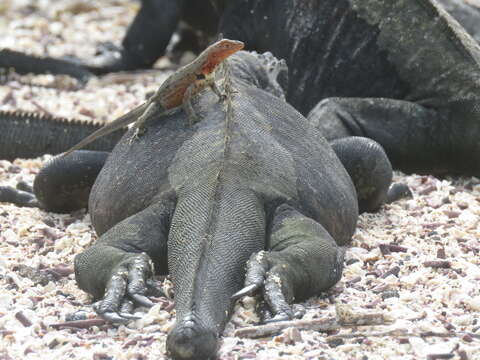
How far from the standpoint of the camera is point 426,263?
205 inches

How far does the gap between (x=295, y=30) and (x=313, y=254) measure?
14.6 feet

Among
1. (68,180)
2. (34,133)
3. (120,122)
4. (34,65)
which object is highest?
(120,122)

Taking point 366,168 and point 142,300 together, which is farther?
point 366,168

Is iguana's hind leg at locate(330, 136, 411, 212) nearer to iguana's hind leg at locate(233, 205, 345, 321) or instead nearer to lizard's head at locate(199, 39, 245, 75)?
lizard's head at locate(199, 39, 245, 75)

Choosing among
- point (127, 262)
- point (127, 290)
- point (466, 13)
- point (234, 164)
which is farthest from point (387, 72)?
point (127, 290)

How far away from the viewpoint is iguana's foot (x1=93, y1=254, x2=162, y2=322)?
13.8 feet

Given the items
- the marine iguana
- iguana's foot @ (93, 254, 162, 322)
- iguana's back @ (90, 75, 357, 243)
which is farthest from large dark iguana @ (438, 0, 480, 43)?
iguana's foot @ (93, 254, 162, 322)

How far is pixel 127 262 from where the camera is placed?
14.7 feet

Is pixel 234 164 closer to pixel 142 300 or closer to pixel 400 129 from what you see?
pixel 142 300

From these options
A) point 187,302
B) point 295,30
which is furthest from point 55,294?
point 295,30

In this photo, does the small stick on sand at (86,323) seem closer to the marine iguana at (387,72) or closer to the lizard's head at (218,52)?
the lizard's head at (218,52)

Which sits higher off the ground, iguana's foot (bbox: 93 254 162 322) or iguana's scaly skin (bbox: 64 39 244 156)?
iguana's scaly skin (bbox: 64 39 244 156)

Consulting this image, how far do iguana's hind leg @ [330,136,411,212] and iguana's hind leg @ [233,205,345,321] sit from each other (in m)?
1.47

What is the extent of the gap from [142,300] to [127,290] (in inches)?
3.6
